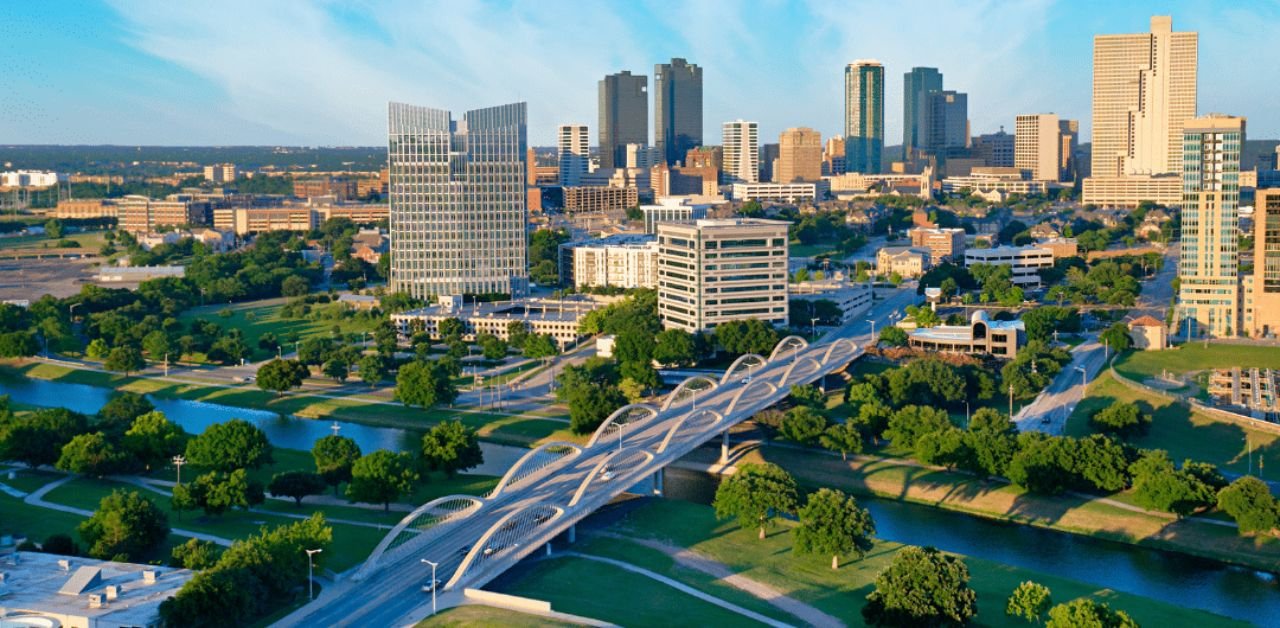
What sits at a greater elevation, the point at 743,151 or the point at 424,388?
the point at 743,151

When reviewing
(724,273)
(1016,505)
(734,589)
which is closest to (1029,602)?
(734,589)

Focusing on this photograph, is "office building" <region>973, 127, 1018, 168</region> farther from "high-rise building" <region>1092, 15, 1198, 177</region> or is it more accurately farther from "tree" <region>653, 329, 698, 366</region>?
"tree" <region>653, 329, 698, 366</region>

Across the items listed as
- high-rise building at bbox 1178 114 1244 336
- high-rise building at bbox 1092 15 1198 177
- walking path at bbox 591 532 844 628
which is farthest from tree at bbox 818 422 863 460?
high-rise building at bbox 1092 15 1198 177

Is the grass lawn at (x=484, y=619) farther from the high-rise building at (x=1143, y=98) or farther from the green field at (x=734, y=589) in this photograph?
the high-rise building at (x=1143, y=98)

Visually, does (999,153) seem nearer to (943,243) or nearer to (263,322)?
(943,243)

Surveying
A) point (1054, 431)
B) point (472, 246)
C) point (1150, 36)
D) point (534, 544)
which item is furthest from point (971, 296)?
point (1150, 36)

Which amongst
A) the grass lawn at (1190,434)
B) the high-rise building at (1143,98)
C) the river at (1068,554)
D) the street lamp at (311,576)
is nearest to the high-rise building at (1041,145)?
the high-rise building at (1143,98)

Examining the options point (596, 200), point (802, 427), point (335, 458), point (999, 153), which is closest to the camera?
point (335, 458)
